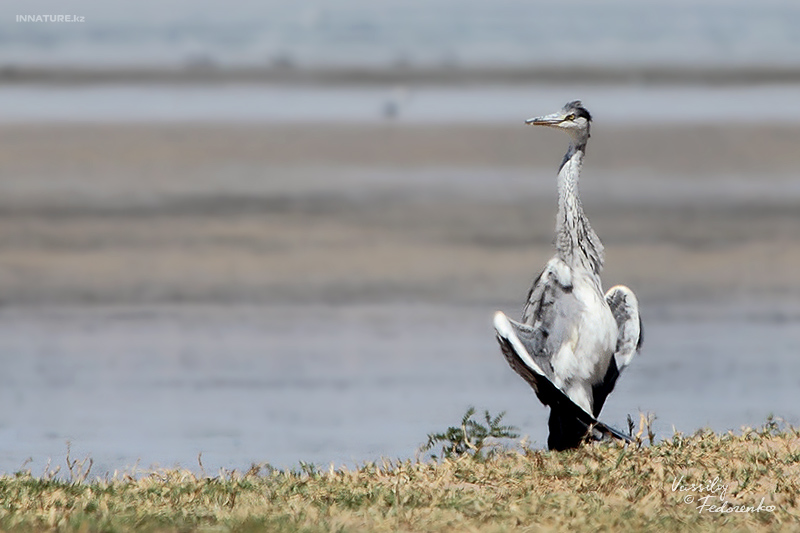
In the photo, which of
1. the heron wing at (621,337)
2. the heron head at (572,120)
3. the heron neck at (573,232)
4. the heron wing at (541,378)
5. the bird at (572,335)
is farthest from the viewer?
the heron head at (572,120)

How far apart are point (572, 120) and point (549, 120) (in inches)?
5.9

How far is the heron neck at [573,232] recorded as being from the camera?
7.93 metres

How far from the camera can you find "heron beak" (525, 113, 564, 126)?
857cm

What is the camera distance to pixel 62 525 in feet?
17.6

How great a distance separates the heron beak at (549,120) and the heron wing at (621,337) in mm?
1138

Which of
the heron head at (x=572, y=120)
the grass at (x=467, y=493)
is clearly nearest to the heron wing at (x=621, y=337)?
the grass at (x=467, y=493)

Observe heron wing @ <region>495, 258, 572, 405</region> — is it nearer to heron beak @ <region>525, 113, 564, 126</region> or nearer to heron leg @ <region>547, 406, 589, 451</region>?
heron leg @ <region>547, 406, 589, 451</region>

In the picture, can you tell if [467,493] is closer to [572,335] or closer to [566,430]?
[566,430]

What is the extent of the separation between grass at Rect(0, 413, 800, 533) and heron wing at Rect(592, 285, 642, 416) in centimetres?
50

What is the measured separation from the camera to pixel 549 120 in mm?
8594

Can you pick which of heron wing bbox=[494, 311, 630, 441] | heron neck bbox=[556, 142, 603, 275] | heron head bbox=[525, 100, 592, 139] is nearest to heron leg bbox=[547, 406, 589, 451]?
heron wing bbox=[494, 311, 630, 441]

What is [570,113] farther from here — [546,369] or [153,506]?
[153,506]

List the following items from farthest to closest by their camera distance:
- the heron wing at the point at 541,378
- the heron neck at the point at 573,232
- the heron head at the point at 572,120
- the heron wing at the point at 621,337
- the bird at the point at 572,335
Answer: the heron head at the point at 572,120, the heron neck at the point at 573,232, the heron wing at the point at 621,337, the bird at the point at 572,335, the heron wing at the point at 541,378

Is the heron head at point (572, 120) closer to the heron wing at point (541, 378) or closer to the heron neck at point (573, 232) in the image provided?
the heron neck at point (573, 232)
